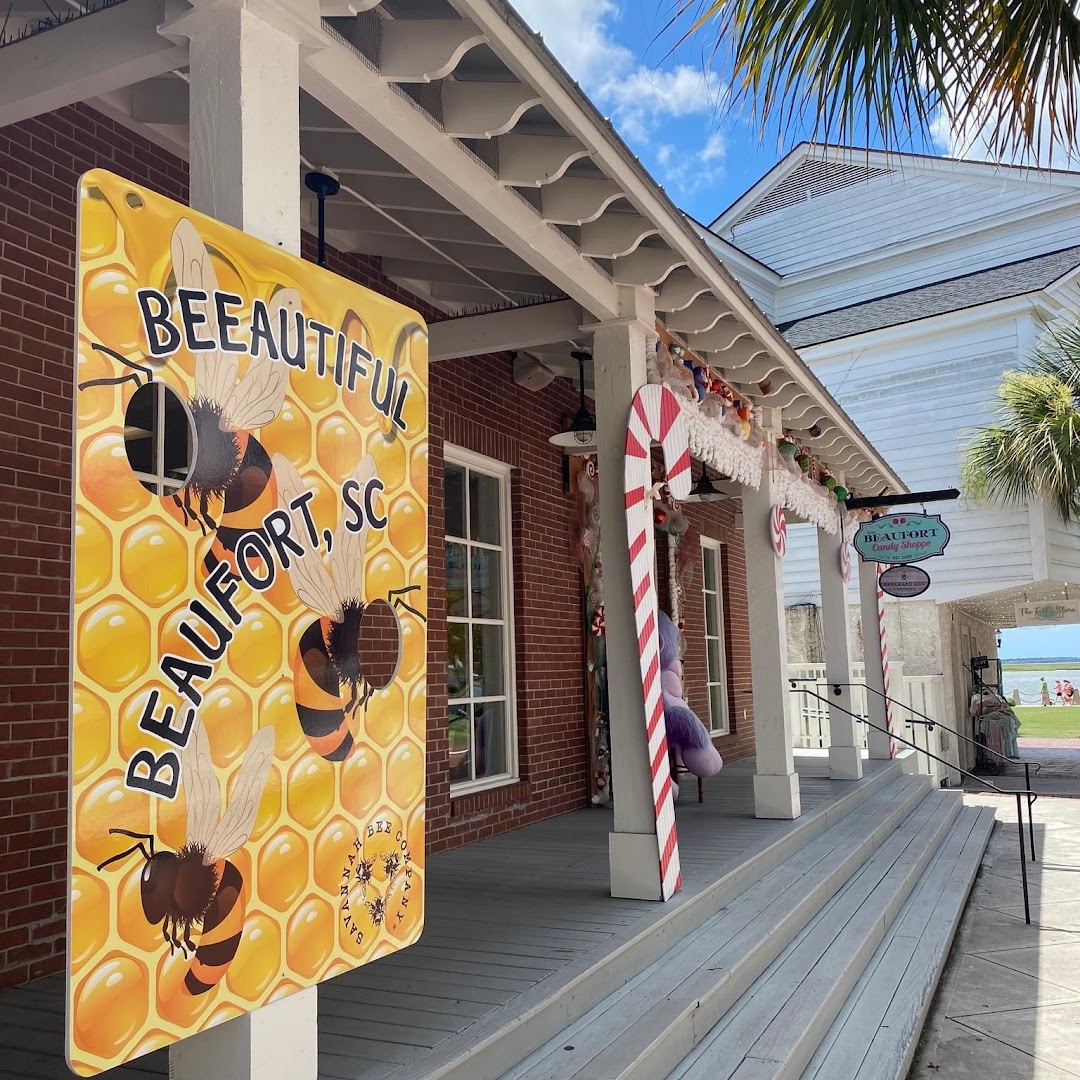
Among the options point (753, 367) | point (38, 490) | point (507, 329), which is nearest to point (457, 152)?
point (507, 329)

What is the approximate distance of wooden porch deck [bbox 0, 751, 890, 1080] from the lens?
292 centimetres

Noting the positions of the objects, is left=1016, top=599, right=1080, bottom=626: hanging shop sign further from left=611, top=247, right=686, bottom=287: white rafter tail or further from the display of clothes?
left=611, top=247, right=686, bottom=287: white rafter tail

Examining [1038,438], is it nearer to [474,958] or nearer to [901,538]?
[901,538]

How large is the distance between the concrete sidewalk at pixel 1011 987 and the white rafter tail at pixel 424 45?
14.2 feet

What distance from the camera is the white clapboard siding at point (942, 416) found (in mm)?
14258

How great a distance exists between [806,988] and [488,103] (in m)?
3.69

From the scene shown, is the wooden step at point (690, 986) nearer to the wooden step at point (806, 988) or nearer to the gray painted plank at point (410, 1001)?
the wooden step at point (806, 988)

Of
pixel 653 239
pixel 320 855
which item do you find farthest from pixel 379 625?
pixel 320 855

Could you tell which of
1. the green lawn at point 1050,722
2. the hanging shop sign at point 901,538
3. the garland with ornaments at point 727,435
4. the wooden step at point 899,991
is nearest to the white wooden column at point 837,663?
the hanging shop sign at point 901,538

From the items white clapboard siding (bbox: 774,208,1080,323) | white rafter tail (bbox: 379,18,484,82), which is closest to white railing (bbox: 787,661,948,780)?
white clapboard siding (bbox: 774,208,1080,323)

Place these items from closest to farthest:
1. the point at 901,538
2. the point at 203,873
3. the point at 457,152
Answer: the point at 203,873, the point at 457,152, the point at 901,538

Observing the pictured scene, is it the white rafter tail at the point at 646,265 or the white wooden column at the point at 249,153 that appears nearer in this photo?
the white wooden column at the point at 249,153

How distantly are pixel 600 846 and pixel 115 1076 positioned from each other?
352 centimetres

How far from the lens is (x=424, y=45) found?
2.92 metres
